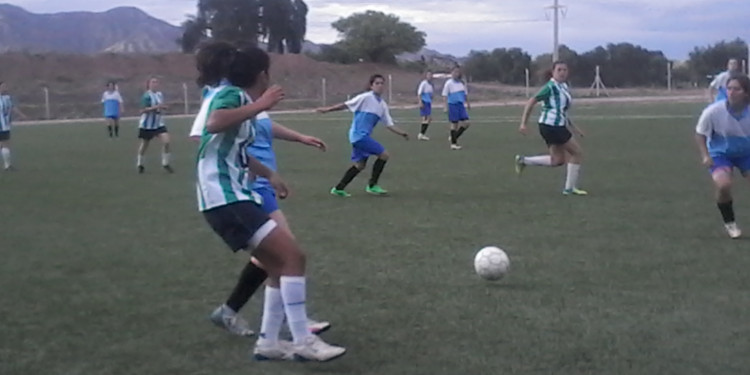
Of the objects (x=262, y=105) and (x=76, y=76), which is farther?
(x=76, y=76)

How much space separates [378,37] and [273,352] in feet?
291

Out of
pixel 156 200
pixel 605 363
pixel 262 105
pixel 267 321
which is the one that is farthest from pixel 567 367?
pixel 156 200

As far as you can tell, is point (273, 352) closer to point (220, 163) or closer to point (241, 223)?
point (241, 223)

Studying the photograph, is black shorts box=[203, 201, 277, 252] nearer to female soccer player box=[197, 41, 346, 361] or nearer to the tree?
female soccer player box=[197, 41, 346, 361]

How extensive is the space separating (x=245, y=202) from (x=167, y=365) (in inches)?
41.2

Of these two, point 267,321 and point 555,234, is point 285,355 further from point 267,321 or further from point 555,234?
point 555,234

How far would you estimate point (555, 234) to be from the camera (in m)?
11.2

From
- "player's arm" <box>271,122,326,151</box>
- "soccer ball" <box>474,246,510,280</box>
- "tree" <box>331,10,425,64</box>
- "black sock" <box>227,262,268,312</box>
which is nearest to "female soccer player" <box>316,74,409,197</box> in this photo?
"soccer ball" <box>474,246,510,280</box>

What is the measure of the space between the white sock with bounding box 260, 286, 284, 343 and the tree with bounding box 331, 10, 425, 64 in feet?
287

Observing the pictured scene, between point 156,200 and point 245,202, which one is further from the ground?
point 245,202

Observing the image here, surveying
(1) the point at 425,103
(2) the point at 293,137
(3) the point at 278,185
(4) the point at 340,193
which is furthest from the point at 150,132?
(3) the point at 278,185

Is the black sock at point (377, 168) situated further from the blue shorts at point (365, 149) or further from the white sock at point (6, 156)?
the white sock at point (6, 156)

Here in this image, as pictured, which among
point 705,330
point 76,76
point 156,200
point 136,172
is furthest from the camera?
point 76,76

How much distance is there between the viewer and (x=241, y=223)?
613 centimetres
